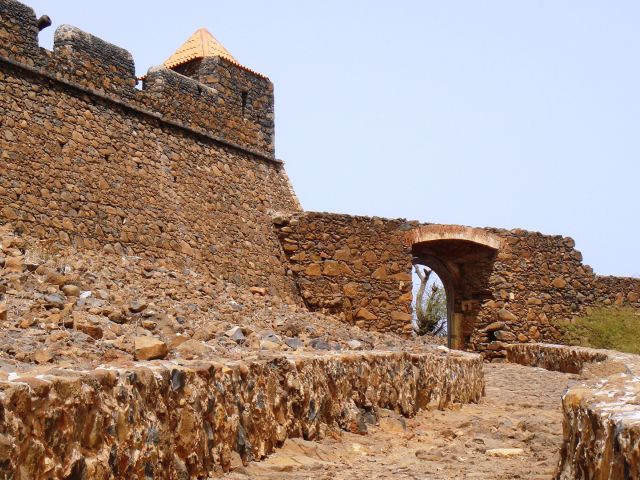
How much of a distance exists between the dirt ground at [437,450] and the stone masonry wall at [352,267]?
543 cm

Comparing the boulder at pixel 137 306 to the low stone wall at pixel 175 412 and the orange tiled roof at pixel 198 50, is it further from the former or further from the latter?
the orange tiled roof at pixel 198 50

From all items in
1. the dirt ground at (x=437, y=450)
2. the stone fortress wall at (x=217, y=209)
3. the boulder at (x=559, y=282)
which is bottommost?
the dirt ground at (x=437, y=450)

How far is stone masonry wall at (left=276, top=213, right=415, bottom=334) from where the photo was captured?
556 inches

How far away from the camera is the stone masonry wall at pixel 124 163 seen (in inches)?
407

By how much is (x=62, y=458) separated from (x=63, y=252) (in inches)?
267

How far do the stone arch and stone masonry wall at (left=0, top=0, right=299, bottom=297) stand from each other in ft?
11.7

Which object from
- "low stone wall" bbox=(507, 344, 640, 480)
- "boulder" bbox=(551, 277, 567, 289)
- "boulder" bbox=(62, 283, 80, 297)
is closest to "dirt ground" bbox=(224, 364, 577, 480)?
"low stone wall" bbox=(507, 344, 640, 480)

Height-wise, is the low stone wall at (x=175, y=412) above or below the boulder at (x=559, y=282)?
below

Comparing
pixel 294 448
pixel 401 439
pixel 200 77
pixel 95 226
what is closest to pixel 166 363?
pixel 294 448

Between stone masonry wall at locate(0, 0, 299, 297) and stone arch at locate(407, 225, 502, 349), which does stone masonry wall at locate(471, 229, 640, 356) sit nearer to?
stone arch at locate(407, 225, 502, 349)

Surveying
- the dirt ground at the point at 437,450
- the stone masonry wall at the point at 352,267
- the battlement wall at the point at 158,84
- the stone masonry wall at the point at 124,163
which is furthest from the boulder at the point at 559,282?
the dirt ground at the point at 437,450

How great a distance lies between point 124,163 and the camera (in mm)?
11766

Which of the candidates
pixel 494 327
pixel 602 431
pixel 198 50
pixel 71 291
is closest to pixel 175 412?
pixel 602 431

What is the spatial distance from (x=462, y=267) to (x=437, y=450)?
37.4 feet
